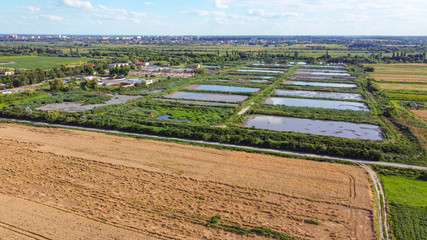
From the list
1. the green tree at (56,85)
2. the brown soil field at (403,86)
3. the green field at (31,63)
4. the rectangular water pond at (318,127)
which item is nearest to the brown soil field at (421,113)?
the rectangular water pond at (318,127)

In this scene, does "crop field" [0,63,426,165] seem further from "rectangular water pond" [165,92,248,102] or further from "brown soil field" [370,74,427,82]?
"brown soil field" [370,74,427,82]

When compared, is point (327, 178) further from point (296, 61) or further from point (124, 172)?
point (296, 61)

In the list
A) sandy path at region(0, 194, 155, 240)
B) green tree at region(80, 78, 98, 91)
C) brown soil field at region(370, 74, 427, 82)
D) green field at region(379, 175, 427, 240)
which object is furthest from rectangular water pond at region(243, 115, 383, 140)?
brown soil field at region(370, 74, 427, 82)

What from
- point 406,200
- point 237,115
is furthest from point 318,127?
point 406,200

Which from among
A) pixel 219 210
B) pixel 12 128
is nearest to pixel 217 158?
pixel 219 210

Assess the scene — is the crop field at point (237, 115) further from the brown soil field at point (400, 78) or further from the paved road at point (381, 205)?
the brown soil field at point (400, 78)
